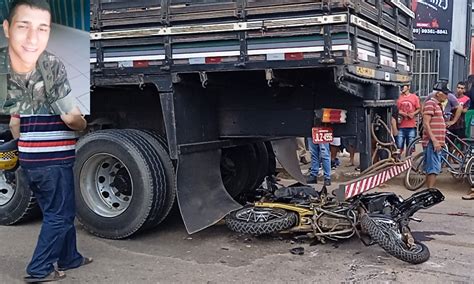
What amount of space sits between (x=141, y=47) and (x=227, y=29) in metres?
0.98

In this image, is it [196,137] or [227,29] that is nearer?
[227,29]

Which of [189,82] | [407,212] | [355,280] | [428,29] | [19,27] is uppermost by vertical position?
[428,29]

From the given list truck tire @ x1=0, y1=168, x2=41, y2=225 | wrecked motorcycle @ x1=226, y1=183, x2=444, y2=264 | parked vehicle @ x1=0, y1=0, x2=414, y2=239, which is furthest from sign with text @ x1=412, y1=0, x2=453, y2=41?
truck tire @ x1=0, y1=168, x2=41, y2=225

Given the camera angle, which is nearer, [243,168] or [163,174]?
[163,174]

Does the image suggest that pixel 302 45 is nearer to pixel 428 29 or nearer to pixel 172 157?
pixel 172 157

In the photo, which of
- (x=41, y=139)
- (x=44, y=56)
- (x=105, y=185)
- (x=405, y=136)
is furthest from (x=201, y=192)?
(x=405, y=136)

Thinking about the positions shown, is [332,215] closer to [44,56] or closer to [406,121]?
[44,56]

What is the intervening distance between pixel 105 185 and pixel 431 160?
189 inches

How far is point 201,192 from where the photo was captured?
19.9 ft

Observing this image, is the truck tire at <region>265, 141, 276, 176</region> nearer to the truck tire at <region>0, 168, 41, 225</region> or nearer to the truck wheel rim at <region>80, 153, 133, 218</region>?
the truck wheel rim at <region>80, 153, 133, 218</region>

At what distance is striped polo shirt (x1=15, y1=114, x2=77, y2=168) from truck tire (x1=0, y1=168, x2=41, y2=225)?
1.79 metres

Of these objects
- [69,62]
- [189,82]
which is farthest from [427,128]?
[69,62]

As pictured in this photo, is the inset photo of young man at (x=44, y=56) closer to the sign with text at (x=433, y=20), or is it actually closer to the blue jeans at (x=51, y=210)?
the blue jeans at (x=51, y=210)

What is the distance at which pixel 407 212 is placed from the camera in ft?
18.5
